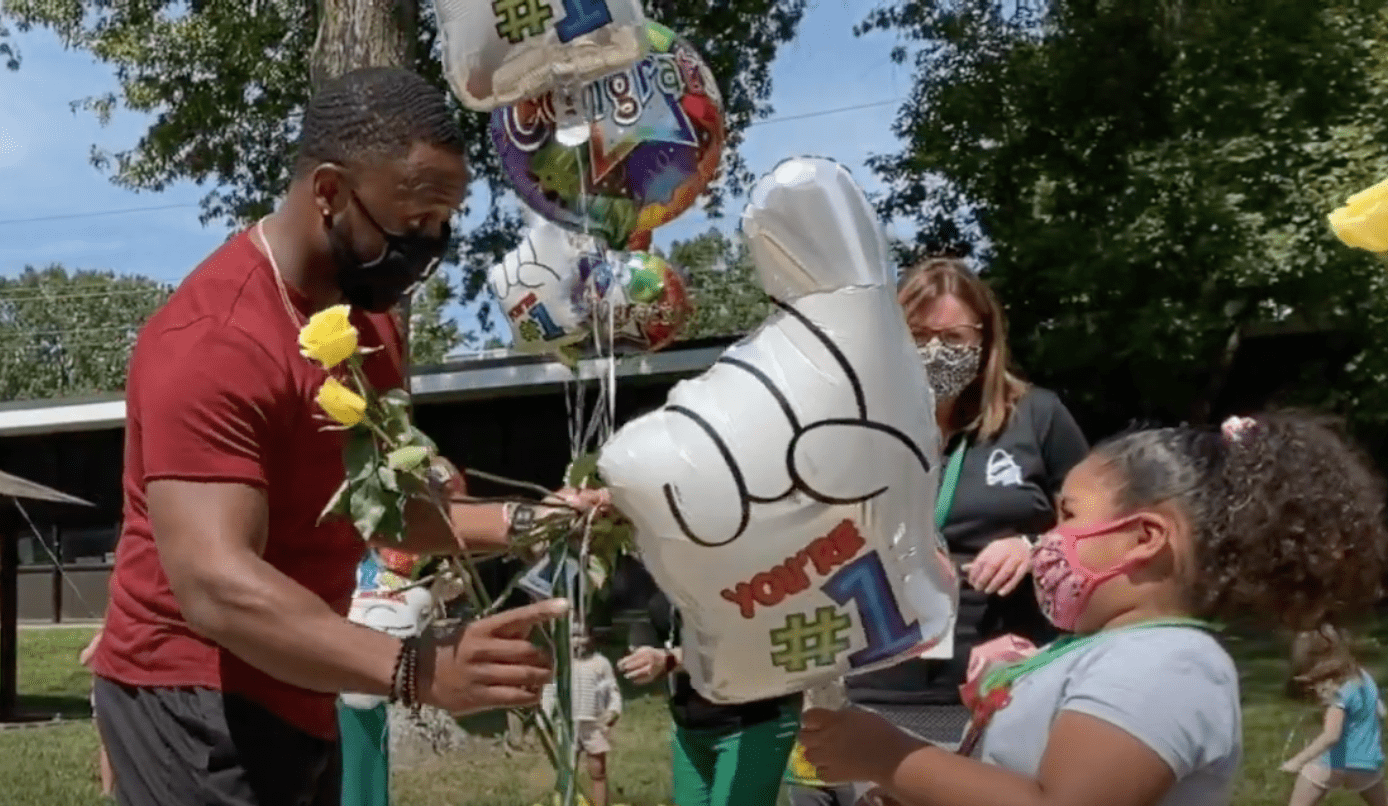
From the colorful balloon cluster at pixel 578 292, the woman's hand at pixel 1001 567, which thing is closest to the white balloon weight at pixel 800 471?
the woman's hand at pixel 1001 567

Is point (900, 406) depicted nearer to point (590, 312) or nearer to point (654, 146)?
point (654, 146)

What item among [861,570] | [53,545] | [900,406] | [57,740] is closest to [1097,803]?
[861,570]

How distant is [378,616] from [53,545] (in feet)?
64.1

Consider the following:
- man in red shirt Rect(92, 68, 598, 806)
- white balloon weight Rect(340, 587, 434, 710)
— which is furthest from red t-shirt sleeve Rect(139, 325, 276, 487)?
white balloon weight Rect(340, 587, 434, 710)

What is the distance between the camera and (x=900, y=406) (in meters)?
2.15

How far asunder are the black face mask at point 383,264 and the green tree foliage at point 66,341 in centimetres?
3896

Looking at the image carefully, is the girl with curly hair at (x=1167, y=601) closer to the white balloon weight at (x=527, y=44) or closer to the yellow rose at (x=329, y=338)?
the yellow rose at (x=329, y=338)

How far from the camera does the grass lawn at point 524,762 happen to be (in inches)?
304

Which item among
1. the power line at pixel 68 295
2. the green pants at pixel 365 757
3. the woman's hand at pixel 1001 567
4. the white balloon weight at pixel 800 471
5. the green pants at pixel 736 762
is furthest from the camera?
the power line at pixel 68 295

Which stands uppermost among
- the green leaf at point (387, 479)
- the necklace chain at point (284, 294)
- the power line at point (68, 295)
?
the necklace chain at point (284, 294)

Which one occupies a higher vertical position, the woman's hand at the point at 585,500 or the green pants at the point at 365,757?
the woman's hand at the point at 585,500

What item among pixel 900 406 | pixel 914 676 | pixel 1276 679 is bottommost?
pixel 1276 679

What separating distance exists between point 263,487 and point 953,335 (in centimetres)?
178

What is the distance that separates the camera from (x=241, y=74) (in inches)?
557
